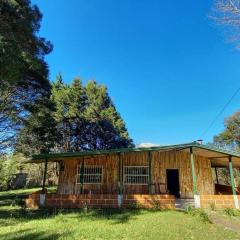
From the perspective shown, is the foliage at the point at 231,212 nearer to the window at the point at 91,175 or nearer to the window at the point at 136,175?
the window at the point at 136,175

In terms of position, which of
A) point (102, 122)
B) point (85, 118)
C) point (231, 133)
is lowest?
point (102, 122)

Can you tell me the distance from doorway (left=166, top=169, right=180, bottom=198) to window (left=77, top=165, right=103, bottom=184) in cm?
432

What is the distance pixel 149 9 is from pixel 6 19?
7.33 metres

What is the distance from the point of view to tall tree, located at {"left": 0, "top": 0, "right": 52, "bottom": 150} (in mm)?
9227

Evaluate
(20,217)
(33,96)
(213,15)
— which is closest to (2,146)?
(33,96)

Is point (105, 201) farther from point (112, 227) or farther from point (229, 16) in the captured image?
point (229, 16)

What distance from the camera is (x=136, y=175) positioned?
1572 centimetres

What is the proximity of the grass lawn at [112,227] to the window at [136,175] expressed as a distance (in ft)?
15.5

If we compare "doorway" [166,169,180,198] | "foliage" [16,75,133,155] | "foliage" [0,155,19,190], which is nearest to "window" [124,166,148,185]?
"doorway" [166,169,180,198]

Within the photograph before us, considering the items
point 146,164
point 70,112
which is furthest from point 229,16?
point 70,112

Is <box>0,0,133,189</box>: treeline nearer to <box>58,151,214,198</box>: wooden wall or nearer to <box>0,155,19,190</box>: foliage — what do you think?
<box>0,155,19,190</box>: foliage

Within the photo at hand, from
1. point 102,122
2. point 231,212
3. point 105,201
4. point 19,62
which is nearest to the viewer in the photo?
point 19,62

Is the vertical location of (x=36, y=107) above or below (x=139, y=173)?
above

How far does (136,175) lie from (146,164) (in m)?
0.94
